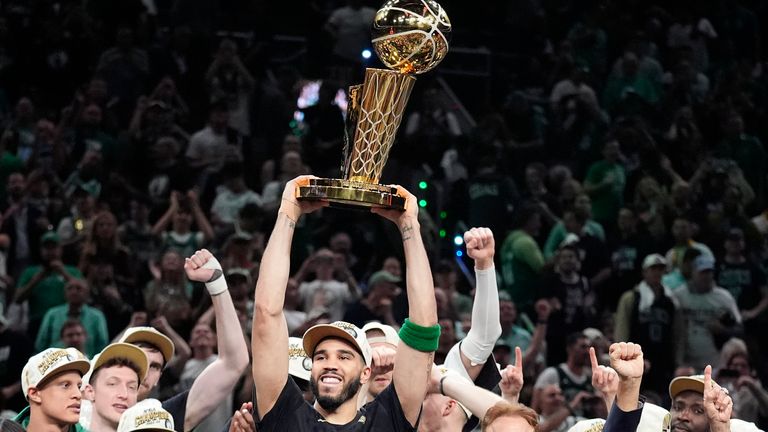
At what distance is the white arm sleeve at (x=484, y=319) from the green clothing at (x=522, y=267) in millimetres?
5925

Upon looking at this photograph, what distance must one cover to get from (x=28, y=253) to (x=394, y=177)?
313 cm

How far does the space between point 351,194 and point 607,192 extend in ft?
28.7

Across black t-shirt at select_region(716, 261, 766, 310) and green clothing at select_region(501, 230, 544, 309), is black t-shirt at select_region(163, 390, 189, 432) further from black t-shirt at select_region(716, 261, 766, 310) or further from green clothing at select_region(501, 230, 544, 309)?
black t-shirt at select_region(716, 261, 766, 310)

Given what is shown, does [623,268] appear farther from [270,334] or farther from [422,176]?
[270,334]

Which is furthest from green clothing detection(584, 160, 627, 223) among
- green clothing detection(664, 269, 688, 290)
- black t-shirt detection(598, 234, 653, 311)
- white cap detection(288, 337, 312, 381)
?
white cap detection(288, 337, 312, 381)

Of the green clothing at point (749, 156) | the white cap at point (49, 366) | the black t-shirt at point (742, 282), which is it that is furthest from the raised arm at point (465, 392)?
the green clothing at point (749, 156)

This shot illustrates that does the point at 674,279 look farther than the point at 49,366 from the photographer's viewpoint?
Yes

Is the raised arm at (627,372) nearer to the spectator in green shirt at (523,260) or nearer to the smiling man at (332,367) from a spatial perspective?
the smiling man at (332,367)

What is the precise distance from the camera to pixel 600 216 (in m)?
14.6

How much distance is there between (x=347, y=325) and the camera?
6.57 meters

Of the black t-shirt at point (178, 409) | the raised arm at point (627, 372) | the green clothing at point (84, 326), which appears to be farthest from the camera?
the green clothing at point (84, 326)

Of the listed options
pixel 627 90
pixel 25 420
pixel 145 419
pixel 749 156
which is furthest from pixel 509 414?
pixel 627 90

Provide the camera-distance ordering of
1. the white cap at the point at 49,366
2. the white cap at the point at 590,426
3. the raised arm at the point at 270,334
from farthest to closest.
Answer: the white cap at the point at 590,426 → the white cap at the point at 49,366 → the raised arm at the point at 270,334

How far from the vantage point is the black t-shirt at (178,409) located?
7277 mm
